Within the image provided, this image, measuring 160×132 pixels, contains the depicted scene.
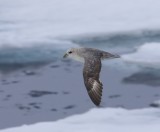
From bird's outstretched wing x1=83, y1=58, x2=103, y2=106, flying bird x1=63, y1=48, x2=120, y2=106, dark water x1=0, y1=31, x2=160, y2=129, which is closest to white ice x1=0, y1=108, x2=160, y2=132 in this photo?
dark water x1=0, y1=31, x2=160, y2=129

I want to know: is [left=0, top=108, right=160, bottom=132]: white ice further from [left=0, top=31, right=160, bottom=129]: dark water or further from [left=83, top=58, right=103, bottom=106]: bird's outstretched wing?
[left=83, top=58, right=103, bottom=106]: bird's outstretched wing

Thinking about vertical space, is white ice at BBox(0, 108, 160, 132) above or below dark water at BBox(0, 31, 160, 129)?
below

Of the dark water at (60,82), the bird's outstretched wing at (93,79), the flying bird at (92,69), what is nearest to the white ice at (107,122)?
the dark water at (60,82)

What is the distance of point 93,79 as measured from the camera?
24.3 ft

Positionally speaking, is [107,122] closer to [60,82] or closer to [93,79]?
[60,82]

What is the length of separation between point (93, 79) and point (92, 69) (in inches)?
5.4

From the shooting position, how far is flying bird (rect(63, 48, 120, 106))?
24.0 feet

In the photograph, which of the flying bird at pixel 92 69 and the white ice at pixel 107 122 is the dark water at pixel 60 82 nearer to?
the white ice at pixel 107 122

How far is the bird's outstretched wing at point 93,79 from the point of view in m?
7.32

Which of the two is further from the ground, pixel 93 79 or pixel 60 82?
pixel 93 79

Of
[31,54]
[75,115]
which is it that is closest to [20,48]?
[31,54]

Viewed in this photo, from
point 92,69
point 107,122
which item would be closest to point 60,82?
point 107,122

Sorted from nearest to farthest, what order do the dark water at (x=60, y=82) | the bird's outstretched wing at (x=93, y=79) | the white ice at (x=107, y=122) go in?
the bird's outstretched wing at (x=93, y=79), the white ice at (x=107, y=122), the dark water at (x=60, y=82)

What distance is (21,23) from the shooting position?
14344 millimetres
